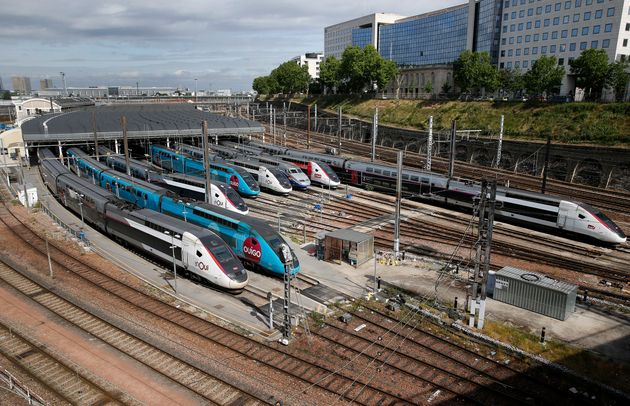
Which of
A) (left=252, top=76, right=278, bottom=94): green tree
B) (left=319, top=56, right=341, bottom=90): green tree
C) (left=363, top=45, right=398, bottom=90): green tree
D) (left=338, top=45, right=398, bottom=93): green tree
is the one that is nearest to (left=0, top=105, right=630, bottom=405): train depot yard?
(left=363, top=45, right=398, bottom=90): green tree

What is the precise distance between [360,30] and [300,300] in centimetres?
16370

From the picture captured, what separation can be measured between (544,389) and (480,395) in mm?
2867

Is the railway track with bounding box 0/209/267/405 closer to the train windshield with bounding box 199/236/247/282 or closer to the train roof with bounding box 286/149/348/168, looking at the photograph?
the train windshield with bounding box 199/236/247/282

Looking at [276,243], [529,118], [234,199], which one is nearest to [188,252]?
[276,243]

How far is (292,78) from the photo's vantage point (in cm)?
14825

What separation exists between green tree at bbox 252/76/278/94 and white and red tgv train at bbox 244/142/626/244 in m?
113

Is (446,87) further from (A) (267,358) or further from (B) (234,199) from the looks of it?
(A) (267,358)

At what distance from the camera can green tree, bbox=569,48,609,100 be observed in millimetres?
68438

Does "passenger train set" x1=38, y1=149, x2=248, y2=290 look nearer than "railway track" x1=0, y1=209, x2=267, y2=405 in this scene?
No

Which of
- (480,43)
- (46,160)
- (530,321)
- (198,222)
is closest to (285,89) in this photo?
(480,43)

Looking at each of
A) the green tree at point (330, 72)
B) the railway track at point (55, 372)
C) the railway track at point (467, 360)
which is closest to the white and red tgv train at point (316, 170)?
the railway track at point (467, 360)

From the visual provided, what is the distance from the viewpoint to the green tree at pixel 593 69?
68.4 m

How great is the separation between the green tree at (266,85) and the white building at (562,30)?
3211 inches

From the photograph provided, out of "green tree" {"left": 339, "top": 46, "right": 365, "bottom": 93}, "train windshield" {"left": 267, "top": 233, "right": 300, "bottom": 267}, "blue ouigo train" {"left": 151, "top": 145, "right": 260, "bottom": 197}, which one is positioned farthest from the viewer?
"green tree" {"left": 339, "top": 46, "right": 365, "bottom": 93}
